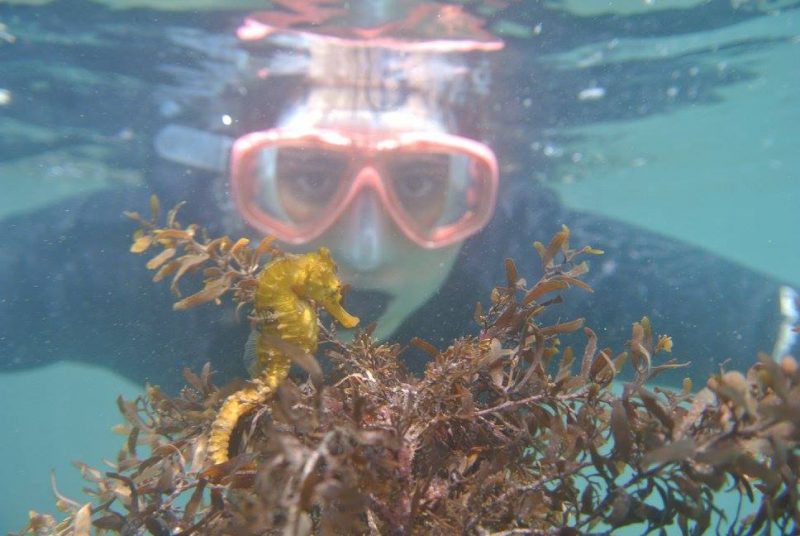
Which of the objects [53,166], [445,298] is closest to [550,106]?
[445,298]

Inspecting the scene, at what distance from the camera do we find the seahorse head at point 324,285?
6.73 ft

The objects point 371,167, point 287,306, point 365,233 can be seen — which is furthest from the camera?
point 371,167

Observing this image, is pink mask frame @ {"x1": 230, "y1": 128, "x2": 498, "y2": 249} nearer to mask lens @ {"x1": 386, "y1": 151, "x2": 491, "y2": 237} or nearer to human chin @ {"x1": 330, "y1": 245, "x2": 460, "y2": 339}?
mask lens @ {"x1": 386, "y1": 151, "x2": 491, "y2": 237}

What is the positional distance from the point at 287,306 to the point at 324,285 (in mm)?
173

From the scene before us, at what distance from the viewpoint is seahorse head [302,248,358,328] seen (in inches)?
80.8

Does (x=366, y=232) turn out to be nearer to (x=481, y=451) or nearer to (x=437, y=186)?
(x=437, y=186)

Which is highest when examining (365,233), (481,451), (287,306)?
(287,306)

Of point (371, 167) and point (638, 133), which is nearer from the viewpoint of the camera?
point (371, 167)

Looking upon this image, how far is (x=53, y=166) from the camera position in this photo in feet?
45.5

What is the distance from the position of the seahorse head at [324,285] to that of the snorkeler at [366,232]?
2082mm

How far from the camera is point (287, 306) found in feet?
6.63

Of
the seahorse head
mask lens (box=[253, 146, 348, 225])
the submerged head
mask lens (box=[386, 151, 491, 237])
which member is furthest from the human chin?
the seahorse head

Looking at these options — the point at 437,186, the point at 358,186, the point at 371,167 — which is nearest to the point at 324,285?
the point at 358,186

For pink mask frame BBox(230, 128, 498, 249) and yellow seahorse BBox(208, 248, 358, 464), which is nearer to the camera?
yellow seahorse BBox(208, 248, 358, 464)
